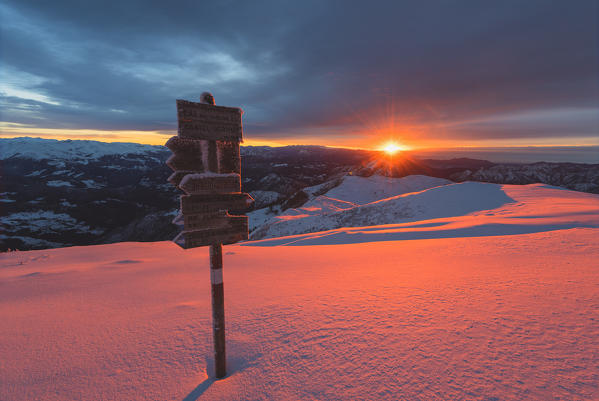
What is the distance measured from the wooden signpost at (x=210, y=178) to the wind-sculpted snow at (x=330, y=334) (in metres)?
0.71

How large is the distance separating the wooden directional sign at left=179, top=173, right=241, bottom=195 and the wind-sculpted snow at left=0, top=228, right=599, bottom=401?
6.05ft

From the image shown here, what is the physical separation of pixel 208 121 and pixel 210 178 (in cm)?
57

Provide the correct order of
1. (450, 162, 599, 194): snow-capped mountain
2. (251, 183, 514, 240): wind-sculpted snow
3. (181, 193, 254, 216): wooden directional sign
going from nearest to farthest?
(181, 193, 254, 216): wooden directional sign < (251, 183, 514, 240): wind-sculpted snow < (450, 162, 599, 194): snow-capped mountain

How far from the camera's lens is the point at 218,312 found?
2678mm

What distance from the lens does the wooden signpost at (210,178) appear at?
2.44 metres

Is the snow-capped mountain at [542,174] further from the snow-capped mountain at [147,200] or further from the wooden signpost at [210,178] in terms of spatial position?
the wooden signpost at [210,178]

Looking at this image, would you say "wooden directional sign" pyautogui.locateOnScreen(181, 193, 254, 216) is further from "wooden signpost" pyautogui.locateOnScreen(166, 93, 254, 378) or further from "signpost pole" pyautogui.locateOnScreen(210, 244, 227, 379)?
"signpost pole" pyautogui.locateOnScreen(210, 244, 227, 379)

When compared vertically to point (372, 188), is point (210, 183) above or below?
above

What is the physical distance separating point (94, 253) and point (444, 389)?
38.7 ft

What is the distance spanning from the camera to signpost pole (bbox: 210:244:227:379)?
2545mm

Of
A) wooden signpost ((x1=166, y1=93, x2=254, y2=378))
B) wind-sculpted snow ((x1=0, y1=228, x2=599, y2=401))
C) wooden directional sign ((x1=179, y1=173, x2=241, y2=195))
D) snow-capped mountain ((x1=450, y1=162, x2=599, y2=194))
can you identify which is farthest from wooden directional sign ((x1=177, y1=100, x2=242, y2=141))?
snow-capped mountain ((x1=450, y1=162, x2=599, y2=194))

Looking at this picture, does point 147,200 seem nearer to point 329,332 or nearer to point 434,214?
point 434,214

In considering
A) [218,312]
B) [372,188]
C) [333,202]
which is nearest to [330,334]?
[218,312]

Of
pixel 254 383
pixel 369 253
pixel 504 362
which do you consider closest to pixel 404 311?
pixel 504 362
